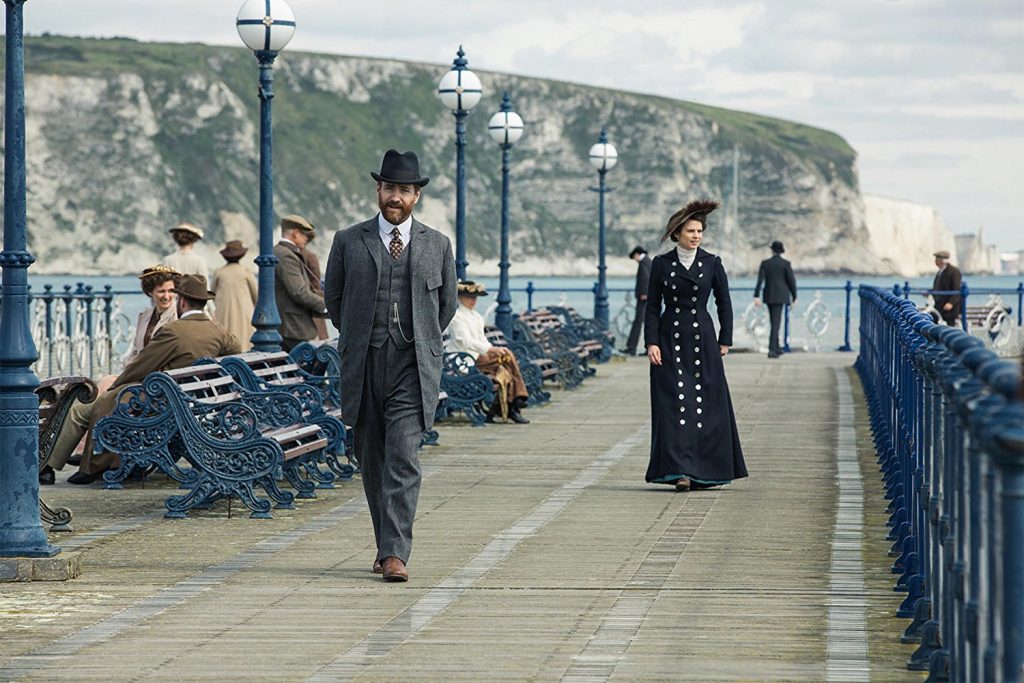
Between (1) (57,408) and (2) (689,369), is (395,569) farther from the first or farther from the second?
(1) (57,408)

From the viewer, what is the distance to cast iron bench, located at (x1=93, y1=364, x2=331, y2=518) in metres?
11.4

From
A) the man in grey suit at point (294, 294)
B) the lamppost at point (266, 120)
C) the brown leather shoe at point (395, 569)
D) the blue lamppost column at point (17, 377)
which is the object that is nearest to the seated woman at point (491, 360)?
the man in grey suit at point (294, 294)

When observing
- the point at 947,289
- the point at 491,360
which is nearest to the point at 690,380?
the point at 491,360

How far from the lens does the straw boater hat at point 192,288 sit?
12992 millimetres

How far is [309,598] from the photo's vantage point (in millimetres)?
8570

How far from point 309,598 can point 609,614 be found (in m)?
1.32

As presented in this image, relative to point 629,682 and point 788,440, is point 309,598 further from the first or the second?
point 788,440

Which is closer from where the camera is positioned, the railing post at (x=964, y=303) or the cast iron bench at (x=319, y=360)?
the cast iron bench at (x=319, y=360)

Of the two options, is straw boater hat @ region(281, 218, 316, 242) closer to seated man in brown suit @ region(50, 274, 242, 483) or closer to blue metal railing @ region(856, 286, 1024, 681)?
seated man in brown suit @ region(50, 274, 242, 483)

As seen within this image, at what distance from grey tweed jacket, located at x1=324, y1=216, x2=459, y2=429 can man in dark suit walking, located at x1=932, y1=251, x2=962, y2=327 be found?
2197 cm

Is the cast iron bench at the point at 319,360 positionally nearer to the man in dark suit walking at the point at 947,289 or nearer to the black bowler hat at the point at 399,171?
the black bowler hat at the point at 399,171

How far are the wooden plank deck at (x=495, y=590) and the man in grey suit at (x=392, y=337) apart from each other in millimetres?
471

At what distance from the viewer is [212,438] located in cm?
1141

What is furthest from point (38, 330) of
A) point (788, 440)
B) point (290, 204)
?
point (290, 204)
